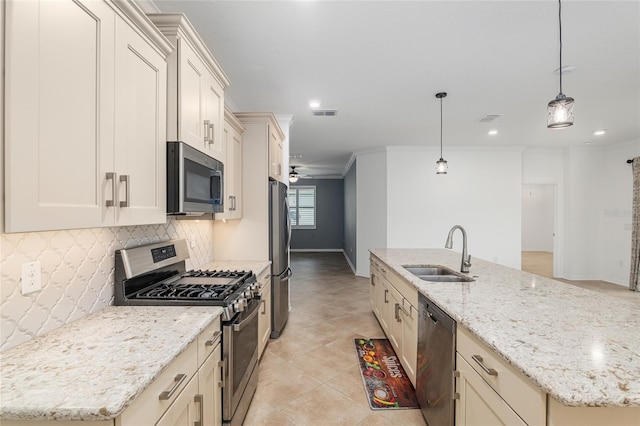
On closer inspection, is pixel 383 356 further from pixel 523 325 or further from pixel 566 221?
pixel 566 221

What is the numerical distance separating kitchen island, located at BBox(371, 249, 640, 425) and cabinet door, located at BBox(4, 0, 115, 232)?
1.63 meters

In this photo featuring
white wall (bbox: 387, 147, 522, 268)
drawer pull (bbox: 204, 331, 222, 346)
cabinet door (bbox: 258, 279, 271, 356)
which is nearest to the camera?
drawer pull (bbox: 204, 331, 222, 346)

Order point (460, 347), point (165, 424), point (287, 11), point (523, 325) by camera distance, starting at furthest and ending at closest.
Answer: point (287, 11) → point (460, 347) → point (523, 325) → point (165, 424)

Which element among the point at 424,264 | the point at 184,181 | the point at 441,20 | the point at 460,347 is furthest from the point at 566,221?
the point at 184,181

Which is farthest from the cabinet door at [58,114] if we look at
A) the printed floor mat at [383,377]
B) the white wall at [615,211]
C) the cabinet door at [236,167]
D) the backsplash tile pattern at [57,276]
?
the white wall at [615,211]

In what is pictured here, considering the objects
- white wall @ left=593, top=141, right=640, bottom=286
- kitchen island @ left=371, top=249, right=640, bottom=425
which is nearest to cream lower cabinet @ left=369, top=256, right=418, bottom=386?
kitchen island @ left=371, top=249, right=640, bottom=425

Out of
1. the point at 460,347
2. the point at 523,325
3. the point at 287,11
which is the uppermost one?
the point at 287,11

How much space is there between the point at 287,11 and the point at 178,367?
7.25ft

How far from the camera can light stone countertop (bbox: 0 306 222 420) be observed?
2.56ft

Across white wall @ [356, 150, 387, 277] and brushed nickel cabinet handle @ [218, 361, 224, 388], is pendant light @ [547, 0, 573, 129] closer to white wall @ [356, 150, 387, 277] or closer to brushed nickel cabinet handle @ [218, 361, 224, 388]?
brushed nickel cabinet handle @ [218, 361, 224, 388]

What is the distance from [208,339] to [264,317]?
1.41 meters

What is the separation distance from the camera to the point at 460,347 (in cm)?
145

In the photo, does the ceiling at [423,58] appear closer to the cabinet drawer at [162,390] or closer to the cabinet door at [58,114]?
the cabinet door at [58,114]

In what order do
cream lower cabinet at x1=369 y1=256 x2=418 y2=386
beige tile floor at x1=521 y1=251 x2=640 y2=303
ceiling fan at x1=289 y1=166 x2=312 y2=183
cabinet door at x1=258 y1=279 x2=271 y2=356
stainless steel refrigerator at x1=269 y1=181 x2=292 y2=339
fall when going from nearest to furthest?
1. cream lower cabinet at x1=369 y1=256 x2=418 y2=386
2. cabinet door at x1=258 y1=279 x2=271 y2=356
3. stainless steel refrigerator at x1=269 y1=181 x2=292 y2=339
4. beige tile floor at x1=521 y1=251 x2=640 y2=303
5. ceiling fan at x1=289 y1=166 x2=312 y2=183
